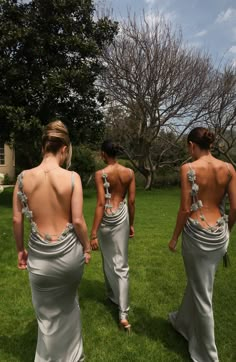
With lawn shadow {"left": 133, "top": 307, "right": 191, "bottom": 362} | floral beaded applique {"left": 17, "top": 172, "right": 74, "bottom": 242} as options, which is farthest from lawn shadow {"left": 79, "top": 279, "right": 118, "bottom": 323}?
floral beaded applique {"left": 17, "top": 172, "right": 74, "bottom": 242}

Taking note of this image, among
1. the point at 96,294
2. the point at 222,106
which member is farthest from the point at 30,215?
the point at 222,106

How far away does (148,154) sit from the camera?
904 inches

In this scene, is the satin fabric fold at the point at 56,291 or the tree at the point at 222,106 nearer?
the satin fabric fold at the point at 56,291

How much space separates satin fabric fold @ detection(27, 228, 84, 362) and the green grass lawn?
0.66 m

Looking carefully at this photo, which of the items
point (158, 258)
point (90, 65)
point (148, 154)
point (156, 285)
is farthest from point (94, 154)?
point (156, 285)

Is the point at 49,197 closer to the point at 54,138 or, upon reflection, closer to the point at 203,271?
the point at 54,138

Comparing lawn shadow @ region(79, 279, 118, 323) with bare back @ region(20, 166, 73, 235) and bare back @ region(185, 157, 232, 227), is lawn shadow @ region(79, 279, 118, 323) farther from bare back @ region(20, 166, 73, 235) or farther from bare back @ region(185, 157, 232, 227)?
bare back @ region(20, 166, 73, 235)

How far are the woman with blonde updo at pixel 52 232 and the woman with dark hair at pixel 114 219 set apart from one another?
4.22ft

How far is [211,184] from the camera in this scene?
319 centimetres

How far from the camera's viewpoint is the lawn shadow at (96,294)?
15.0 ft

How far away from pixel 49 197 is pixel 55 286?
76cm

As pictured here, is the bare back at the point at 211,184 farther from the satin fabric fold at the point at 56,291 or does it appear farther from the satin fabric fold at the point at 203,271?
the satin fabric fold at the point at 56,291

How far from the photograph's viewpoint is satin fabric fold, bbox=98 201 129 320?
420cm

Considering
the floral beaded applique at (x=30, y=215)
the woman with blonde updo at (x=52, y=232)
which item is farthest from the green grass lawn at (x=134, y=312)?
the floral beaded applique at (x=30, y=215)
